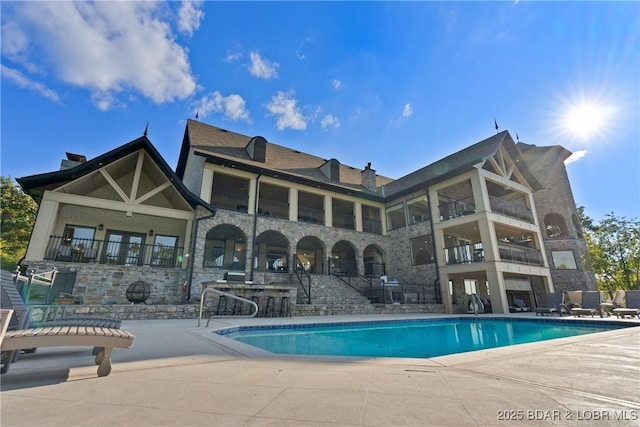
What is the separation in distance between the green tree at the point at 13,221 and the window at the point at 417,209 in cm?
2822

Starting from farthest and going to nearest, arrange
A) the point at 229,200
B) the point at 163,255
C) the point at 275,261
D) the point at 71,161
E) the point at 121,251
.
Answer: the point at 275,261
the point at 229,200
the point at 71,161
the point at 163,255
the point at 121,251

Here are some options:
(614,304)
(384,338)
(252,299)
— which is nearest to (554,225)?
(614,304)

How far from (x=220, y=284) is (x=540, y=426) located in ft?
31.9

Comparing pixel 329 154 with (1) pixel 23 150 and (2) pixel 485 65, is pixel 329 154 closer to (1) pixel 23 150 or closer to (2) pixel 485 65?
(2) pixel 485 65

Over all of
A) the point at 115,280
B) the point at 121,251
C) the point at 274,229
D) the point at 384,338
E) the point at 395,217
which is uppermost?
the point at 395,217

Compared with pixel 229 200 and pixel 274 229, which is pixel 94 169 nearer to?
pixel 229 200

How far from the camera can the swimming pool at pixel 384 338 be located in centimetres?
556

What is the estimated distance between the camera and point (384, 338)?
738 cm

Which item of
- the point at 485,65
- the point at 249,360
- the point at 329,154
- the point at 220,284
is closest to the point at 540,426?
the point at 249,360

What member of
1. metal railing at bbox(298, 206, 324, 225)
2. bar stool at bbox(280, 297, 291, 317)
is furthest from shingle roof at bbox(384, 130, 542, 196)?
bar stool at bbox(280, 297, 291, 317)

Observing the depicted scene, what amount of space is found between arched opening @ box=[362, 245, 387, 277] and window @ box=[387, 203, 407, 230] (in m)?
1.97

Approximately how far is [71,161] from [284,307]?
13572 mm

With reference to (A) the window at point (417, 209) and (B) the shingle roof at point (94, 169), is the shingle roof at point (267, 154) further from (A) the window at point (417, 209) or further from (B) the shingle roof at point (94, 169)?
(A) the window at point (417, 209)

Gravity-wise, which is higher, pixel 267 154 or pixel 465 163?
pixel 267 154
